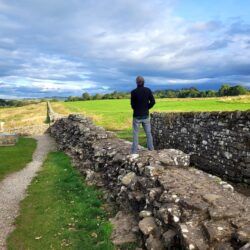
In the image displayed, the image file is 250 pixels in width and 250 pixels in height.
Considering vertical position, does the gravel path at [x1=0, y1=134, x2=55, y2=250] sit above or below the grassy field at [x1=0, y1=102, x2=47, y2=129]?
above

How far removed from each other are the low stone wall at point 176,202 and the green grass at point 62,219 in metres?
0.84

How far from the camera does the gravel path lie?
11.2 m

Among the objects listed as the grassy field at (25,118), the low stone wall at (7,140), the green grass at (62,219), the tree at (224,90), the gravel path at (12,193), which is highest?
the tree at (224,90)

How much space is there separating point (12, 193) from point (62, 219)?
4719 millimetres

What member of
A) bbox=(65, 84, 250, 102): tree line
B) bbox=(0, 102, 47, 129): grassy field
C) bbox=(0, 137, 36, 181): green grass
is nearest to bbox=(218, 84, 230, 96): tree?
bbox=(65, 84, 250, 102): tree line

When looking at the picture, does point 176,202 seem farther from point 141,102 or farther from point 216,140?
point 216,140

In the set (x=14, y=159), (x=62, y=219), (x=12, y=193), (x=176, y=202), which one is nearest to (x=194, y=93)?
(x=14, y=159)

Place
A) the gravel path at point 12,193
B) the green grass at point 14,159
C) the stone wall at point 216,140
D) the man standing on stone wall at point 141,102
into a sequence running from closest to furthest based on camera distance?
1. the gravel path at point 12,193
2. the man standing on stone wall at point 141,102
3. the stone wall at point 216,140
4. the green grass at point 14,159

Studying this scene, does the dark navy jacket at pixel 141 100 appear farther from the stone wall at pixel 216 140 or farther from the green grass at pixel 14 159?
the green grass at pixel 14 159

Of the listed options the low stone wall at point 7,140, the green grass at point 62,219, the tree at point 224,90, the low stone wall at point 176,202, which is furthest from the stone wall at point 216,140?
the tree at point 224,90

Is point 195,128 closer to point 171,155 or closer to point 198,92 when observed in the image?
point 171,155

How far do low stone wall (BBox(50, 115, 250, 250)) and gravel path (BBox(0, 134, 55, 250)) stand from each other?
3330 millimetres

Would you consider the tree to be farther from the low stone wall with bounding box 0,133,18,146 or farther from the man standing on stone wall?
the man standing on stone wall

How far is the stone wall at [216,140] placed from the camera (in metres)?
13.8
